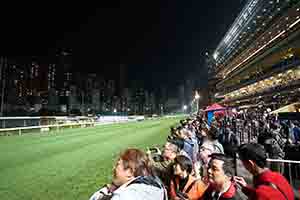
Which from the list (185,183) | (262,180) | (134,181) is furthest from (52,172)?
(262,180)

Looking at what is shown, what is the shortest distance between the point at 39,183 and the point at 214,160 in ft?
17.7

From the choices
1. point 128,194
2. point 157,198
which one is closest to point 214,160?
point 157,198

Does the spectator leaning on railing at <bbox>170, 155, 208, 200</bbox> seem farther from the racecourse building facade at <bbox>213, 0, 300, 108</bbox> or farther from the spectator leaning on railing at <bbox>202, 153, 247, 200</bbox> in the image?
the racecourse building facade at <bbox>213, 0, 300, 108</bbox>

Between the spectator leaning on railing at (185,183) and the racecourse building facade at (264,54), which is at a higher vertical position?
the racecourse building facade at (264,54)

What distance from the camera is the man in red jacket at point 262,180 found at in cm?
267

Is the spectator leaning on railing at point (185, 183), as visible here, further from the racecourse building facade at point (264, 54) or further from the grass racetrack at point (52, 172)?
the racecourse building facade at point (264, 54)

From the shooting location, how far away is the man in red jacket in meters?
2.67

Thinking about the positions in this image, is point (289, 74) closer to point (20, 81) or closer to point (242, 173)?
point (242, 173)

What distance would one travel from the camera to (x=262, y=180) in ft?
9.34

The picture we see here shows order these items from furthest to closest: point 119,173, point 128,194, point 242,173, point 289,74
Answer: point 289,74
point 242,173
point 119,173
point 128,194

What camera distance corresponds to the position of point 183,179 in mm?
4250

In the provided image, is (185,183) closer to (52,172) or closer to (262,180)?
(262,180)

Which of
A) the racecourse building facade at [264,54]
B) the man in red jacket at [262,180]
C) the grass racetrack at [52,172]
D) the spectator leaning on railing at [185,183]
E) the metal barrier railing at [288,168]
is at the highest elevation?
the racecourse building facade at [264,54]

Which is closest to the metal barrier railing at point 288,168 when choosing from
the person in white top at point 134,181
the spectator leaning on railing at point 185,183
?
the spectator leaning on railing at point 185,183
